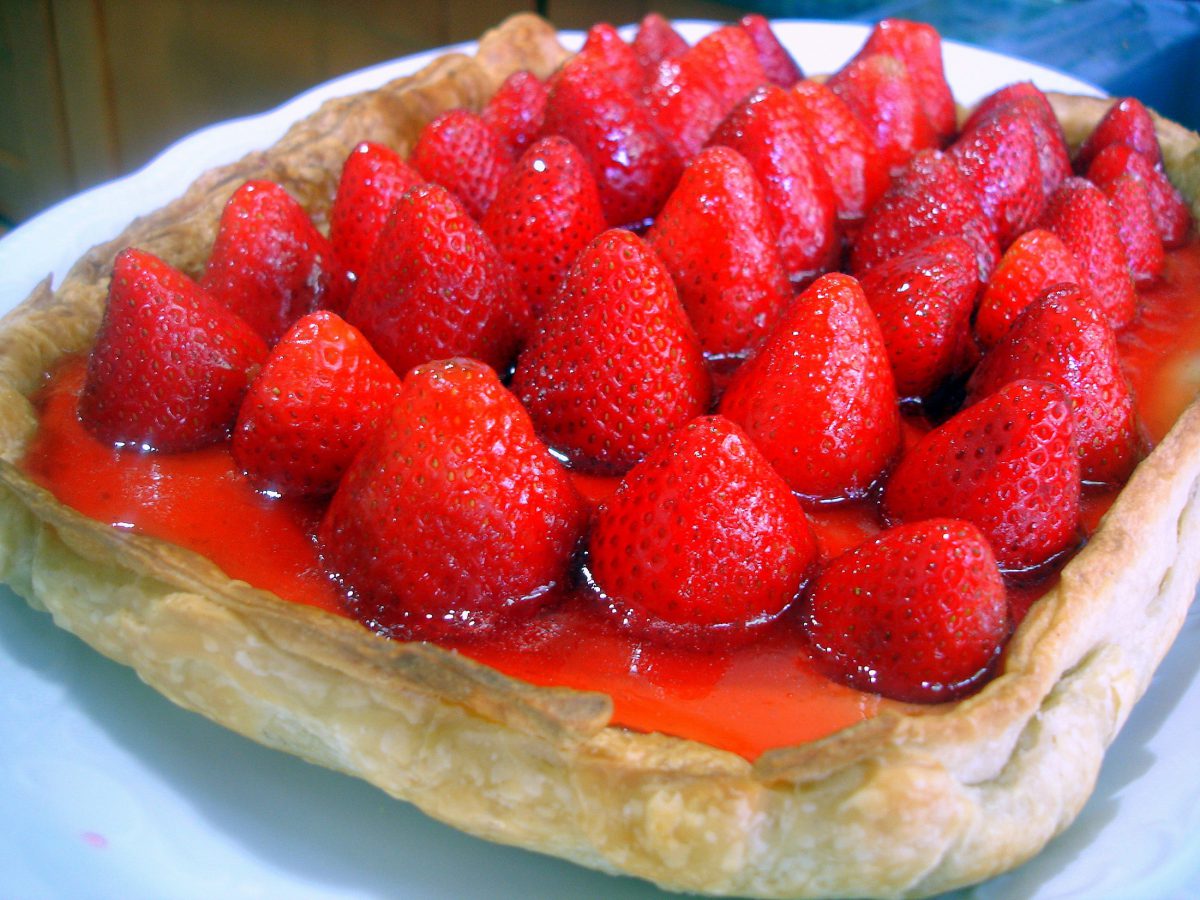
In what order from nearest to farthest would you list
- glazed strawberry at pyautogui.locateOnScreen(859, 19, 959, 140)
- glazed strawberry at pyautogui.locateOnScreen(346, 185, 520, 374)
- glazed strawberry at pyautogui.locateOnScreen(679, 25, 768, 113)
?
glazed strawberry at pyautogui.locateOnScreen(346, 185, 520, 374), glazed strawberry at pyautogui.locateOnScreen(679, 25, 768, 113), glazed strawberry at pyautogui.locateOnScreen(859, 19, 959, 140)

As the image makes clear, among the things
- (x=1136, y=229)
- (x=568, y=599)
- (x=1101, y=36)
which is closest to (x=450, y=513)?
(x=568, y=599)

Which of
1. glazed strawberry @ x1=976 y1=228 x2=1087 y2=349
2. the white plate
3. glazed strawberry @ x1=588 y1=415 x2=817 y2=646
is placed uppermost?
glazed strawberry @ x1=976 y1=228 x2=1087 y2=349

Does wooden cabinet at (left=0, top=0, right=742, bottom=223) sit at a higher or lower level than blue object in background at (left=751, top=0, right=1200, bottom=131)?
lower

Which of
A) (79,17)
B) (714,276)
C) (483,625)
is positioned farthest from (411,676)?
(79,17)

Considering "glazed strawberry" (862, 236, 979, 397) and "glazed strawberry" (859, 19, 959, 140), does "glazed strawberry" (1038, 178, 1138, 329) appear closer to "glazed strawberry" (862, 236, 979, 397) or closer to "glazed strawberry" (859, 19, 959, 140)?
"glazed strawberry" (862, 236, 979, 397)

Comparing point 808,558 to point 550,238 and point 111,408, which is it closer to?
point 550,238

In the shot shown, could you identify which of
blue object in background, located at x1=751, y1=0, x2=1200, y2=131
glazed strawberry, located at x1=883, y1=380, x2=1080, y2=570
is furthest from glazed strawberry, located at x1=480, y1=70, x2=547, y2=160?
blue object in background, located at x1=751, y1=0, x2=1200, y2=131

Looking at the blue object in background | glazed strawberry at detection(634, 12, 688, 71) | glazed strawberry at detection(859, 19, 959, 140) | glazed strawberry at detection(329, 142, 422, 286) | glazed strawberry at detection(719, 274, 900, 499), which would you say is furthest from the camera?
the blue object in background
